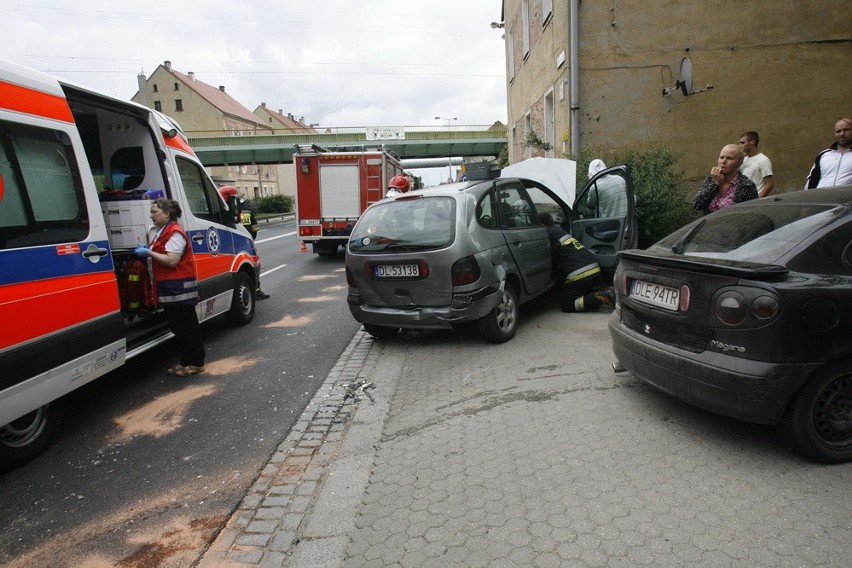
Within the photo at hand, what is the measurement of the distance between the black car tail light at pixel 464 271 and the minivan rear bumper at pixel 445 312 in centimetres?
12

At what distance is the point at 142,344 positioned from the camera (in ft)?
15.8

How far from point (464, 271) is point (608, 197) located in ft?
9.31

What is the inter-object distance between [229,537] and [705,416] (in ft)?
9.77

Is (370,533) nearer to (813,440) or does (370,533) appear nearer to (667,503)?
(667,503)

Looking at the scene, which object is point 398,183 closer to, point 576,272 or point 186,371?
point 576,272

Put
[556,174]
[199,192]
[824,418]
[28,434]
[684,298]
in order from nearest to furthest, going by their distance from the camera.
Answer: [824,418] < [684,298] < [28,434] < [199,192] < [556,174]

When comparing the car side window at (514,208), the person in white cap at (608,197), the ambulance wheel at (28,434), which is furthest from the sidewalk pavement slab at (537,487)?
the person in white cap at (608,197)

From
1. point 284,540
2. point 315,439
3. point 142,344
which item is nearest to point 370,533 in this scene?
point 284,540

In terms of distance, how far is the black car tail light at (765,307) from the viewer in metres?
2.72

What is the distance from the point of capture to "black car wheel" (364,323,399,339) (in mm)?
5879

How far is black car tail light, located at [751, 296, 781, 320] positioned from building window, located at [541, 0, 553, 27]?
11.5 meters

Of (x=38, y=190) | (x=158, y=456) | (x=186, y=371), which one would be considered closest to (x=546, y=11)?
(x=186, y=371)

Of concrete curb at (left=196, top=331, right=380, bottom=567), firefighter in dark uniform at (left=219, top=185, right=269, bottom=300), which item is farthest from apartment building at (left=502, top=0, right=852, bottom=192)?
concrete curb at (left=196, top=331, right=380, bottom=567)

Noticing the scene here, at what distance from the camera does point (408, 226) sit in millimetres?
5387
